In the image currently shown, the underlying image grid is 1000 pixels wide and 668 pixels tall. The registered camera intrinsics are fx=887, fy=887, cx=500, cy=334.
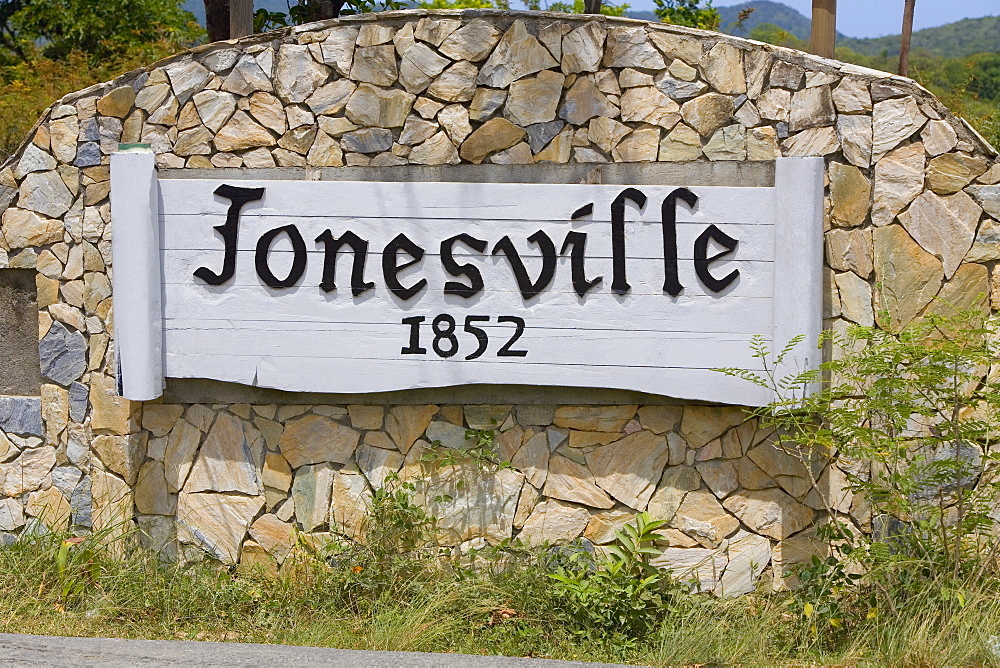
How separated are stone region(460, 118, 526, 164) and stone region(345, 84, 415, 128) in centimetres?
37

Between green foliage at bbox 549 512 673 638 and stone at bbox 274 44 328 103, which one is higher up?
stone at bbox 274 44 328 103

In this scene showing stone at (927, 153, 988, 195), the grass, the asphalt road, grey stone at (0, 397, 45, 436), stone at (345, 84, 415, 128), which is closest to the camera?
the asphalt road

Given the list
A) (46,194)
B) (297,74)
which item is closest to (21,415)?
(46,194)

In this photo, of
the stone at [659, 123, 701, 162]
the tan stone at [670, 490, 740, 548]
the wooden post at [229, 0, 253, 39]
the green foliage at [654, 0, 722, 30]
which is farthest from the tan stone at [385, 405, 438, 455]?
the green foliage at [654, 0, 722, 30]

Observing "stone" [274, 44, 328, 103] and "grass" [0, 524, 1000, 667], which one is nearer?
"grass" [0, 524, 1000, 667]

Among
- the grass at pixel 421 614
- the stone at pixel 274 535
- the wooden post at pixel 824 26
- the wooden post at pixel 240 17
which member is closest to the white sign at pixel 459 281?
the stone at pixel 274 535

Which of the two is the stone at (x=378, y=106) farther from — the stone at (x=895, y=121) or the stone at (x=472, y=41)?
the stone at (x=895, y=121)

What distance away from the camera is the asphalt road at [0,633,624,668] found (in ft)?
12.0

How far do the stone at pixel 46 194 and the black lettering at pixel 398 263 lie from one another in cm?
177

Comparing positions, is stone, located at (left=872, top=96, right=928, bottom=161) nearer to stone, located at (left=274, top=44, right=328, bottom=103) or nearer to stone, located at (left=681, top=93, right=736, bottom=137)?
stone, located at (left=681, top=93, right=736, bottom=137)

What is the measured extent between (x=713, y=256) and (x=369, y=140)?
1837mm

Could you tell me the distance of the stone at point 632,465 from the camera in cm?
456

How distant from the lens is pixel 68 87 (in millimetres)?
6441

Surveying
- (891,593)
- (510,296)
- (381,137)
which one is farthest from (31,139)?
(891,593)
